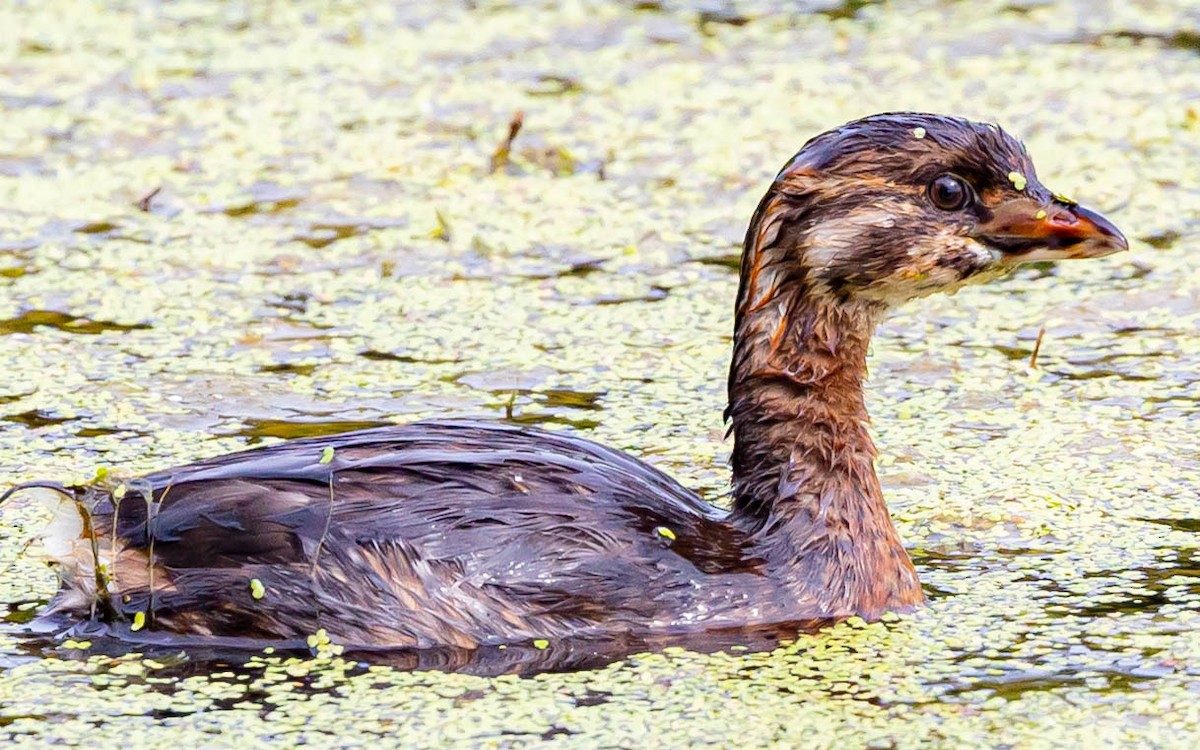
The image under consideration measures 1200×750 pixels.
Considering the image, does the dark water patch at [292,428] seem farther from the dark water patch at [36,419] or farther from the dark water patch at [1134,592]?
the dark water patch at [1134,592]

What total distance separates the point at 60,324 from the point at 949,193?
3817 mm

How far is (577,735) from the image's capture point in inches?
205

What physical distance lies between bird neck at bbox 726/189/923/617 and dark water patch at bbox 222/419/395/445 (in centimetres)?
162

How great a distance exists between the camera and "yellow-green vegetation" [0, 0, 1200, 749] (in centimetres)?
546

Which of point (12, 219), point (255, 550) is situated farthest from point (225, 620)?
point (12, 219)

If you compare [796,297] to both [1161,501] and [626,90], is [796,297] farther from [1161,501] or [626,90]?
[626,90]

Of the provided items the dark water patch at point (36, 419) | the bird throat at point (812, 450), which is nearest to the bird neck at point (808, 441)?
the bird throat at point (812, 450)

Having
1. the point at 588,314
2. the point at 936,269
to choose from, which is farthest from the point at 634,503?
the point at 588,314

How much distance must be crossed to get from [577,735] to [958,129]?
2053 mm

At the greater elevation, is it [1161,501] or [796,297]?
[796,297]

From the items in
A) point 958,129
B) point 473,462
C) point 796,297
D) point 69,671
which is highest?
point 958,129

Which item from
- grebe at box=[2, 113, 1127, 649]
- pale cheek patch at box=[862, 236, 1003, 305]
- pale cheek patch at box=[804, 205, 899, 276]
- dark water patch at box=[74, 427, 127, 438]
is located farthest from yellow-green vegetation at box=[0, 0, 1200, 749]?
pale cheek patch at box=[804, 205, 899, 276]

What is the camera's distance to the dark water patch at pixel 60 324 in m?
8.38

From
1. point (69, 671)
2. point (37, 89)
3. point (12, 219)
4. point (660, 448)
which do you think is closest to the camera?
point (69, 671)
